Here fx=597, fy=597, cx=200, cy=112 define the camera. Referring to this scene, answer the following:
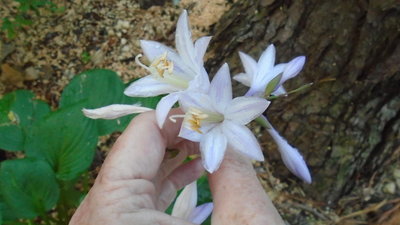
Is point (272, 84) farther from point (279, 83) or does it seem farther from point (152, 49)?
point (152, 49)

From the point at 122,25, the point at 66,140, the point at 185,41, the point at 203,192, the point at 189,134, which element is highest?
the point at 185,41

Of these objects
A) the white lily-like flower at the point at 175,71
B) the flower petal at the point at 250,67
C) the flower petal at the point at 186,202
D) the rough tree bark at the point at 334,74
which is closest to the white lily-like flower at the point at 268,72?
the flower petal at the point at 250,67

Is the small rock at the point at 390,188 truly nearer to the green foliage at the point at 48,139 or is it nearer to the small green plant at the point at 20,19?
the green foliage at the point at 48,139

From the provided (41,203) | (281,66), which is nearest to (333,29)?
(281,66)

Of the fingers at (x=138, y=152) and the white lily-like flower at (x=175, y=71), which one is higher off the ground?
the white lily-like flower at (x=175, y=71)

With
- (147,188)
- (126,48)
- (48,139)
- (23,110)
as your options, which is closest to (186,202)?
(147,188)
